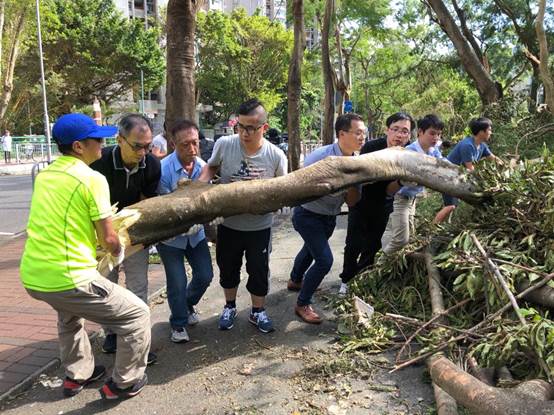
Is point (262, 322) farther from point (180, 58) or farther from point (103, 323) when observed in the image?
point (180, 58)

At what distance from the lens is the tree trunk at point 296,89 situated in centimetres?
1116

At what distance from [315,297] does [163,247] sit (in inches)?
69.9

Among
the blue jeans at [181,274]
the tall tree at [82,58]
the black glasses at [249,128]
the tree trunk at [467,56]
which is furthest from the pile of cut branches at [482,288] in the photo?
the tall tree at [82,58]

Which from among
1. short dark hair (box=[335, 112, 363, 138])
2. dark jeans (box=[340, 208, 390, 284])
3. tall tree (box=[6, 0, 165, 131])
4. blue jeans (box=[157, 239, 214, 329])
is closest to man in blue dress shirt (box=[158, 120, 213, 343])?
blue jeans (box=[157, 239, 214, 329])

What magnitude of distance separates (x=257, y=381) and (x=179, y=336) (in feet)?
2.97

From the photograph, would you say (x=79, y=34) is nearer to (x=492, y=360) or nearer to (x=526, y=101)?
(x=526, y=101)

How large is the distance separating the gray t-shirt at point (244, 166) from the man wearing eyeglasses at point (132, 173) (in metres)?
0.51

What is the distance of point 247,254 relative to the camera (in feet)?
13.7

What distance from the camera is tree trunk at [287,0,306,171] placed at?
11164 mm

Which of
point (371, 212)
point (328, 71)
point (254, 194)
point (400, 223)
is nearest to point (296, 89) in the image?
point (328, 71)

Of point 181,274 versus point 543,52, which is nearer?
point 181,274

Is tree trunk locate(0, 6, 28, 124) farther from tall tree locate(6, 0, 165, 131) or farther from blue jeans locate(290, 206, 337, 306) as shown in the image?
blue jeans locate(290, 206, 337, 306)

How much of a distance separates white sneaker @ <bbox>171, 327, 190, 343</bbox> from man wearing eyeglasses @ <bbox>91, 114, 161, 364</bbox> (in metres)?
0.33

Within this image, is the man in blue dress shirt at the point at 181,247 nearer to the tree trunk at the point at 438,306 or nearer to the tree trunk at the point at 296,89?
the tree trunk at the point at 438,306
